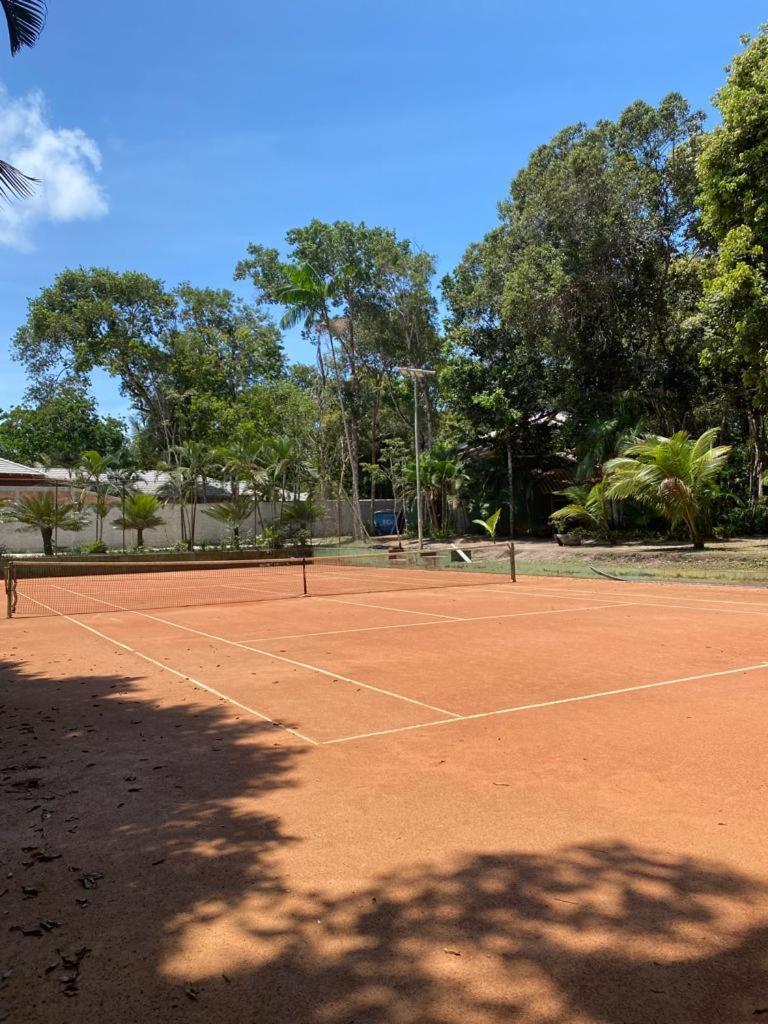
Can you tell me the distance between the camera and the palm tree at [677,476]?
2234 cm

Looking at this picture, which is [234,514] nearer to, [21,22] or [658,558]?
[658,558]

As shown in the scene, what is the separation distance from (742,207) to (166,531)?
30.8 metres

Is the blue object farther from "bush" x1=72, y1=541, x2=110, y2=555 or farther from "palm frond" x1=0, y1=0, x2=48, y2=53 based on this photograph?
"palm frond" x1=0, y1=0, x2=48, y2=53

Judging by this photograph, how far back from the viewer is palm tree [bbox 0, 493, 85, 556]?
30.3 meters

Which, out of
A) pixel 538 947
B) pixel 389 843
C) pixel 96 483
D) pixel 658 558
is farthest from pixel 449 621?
pixel 96 483

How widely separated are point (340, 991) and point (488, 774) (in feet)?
8.11

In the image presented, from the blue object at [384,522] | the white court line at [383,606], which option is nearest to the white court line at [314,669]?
the white court line at [383,606]

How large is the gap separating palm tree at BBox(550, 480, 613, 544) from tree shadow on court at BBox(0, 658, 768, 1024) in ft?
75.8

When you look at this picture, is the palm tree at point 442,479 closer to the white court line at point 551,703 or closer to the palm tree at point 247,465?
the palm tree at point 247,465

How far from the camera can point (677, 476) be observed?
22531mm

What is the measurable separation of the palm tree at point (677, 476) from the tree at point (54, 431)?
38.1 m

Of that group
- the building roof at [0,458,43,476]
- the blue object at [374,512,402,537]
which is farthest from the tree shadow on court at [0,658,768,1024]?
the blue object at [374,512,402,537]

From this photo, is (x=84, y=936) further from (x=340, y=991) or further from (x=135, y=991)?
(x=340, y=991)

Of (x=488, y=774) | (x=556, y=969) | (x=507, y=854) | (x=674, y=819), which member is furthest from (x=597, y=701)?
(x=556, y=969)
